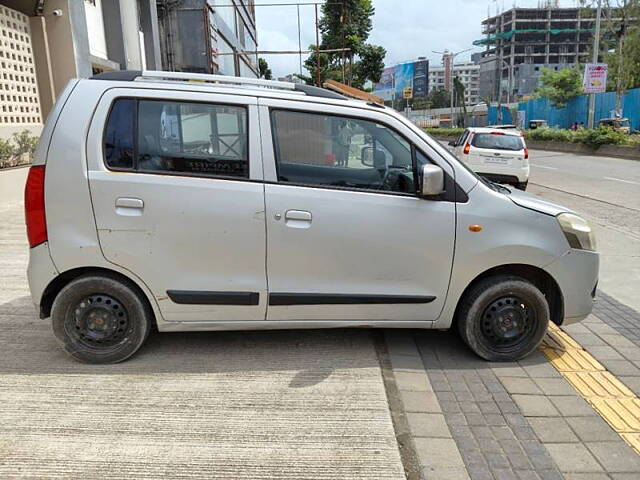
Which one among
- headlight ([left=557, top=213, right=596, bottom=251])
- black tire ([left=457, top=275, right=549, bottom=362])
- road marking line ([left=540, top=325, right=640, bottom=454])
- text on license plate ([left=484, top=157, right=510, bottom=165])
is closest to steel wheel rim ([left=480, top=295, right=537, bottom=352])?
black tire ([left=457, top=275, right=549, bottom=362])

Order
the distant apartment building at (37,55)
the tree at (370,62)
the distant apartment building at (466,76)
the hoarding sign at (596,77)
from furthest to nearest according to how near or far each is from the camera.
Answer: the distant apartment building at (466,76) < the tree at (370,62) < the hoarding sign at (596,77) < the distant apartment building at (37,55)

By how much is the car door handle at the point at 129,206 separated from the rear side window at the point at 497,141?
12332 millimetres

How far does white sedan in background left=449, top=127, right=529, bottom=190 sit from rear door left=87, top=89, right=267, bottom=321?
11.1 metres

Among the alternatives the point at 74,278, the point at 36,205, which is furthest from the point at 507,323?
the point at 36,205

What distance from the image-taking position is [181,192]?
11.7 ft

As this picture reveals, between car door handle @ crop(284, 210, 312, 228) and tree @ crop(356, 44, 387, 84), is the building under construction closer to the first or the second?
tree @ crop(356, 44, 387, 84)

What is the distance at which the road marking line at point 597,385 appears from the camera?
3229mm

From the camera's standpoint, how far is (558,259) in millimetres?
3832

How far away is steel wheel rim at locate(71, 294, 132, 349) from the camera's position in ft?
12.3

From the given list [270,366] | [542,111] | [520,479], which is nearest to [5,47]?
[270,366]

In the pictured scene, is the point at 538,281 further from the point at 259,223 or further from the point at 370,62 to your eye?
the point at 370,62

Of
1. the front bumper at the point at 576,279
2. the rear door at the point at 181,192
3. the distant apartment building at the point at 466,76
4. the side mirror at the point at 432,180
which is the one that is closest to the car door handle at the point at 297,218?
the rear door at the point at 181,192

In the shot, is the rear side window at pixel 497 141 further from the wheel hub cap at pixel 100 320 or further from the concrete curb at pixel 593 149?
the concrete curb at pixel 593 149

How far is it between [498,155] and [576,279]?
10854 mm
